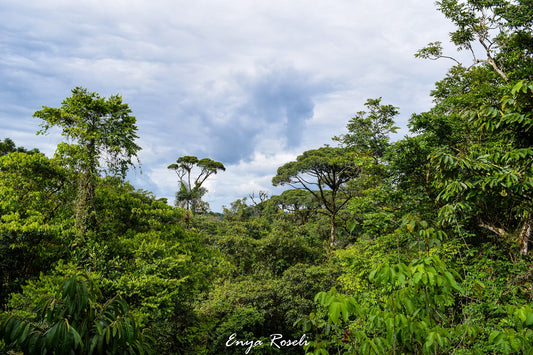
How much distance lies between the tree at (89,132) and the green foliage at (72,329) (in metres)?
4.89

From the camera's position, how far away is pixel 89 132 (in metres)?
6.73

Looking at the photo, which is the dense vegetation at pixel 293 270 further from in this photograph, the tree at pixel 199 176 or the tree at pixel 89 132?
the tree at pixel 199 176

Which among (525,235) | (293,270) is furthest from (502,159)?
(293,270)

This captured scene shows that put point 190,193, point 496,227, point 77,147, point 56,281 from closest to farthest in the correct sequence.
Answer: point 56,281 → point 77,147 → point 496,227 → point 190,193

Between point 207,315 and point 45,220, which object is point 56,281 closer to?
point 45,220

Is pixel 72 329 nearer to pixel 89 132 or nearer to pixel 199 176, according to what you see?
pixel 89 132

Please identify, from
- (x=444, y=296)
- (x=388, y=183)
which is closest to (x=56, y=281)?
(x=444, y=296)

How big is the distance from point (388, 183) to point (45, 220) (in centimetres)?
923

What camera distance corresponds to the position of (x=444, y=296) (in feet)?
6.05

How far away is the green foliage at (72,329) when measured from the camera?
6.01 feet

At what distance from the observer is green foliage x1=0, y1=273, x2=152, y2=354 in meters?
1.83

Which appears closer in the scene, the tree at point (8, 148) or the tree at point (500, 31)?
the tree at point (500, 31)

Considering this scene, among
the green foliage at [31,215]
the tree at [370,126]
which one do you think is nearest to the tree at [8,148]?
the green foliage at [31,215]

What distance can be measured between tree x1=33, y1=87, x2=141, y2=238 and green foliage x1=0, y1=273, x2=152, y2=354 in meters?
4.89
